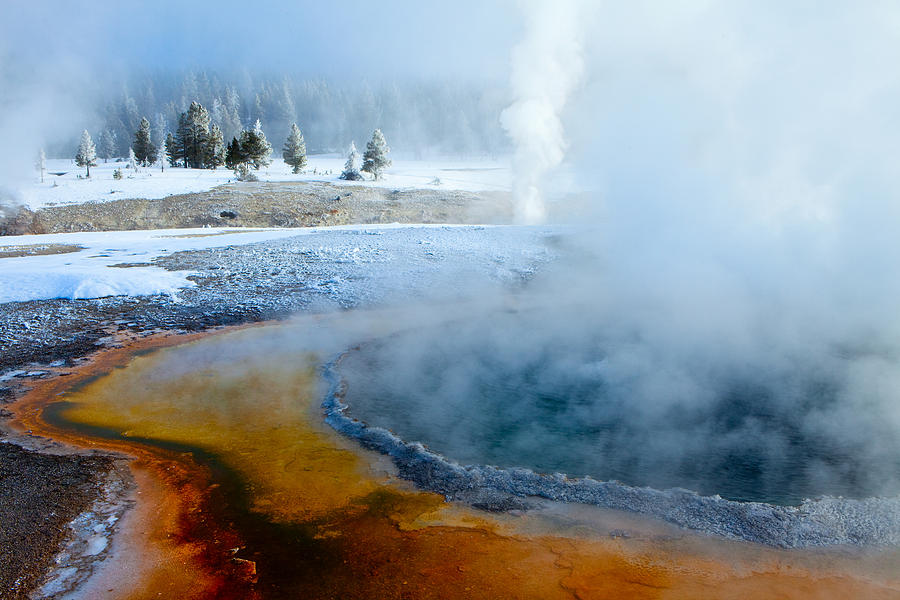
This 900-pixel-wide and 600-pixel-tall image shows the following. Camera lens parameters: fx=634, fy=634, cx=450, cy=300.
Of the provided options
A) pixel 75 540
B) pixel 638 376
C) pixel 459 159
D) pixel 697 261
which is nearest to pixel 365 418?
pixel 75 540

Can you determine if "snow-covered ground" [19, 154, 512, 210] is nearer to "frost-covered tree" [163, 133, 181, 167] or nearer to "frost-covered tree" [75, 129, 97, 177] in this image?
"frost-covered tree" [163, 133, 181, 167]

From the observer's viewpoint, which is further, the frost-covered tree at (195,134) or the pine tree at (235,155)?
the frost-covered tree at (195,134)

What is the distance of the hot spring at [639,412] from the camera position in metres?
5.17

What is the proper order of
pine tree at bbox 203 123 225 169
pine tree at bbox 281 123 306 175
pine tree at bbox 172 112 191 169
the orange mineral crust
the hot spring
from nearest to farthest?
1. the orange mineral crust
2. the hot spring
3. pine tree at bbox 281 123 306 175
4. pine tree at bbox 203 123 225 169
5. pine tree at bbox 172 112 191 169

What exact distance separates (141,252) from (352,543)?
46.3 ft

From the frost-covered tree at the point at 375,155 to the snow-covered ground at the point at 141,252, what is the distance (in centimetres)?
1907

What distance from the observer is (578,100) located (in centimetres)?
2683

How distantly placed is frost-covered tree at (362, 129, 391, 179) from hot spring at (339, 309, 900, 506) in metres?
32.6

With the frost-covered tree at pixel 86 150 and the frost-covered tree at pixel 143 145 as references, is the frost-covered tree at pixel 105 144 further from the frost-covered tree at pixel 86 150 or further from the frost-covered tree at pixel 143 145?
the frost-covered tree at pixel 143 145

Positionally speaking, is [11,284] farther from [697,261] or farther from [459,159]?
[459,159]

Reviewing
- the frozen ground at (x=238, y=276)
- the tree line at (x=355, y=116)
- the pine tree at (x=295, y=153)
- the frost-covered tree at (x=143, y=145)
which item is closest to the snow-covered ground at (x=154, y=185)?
the pine tree at (x=295, y=153)

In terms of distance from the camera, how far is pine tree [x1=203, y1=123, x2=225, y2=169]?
44.3 m

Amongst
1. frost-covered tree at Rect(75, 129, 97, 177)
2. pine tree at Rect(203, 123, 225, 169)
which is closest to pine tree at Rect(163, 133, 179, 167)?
frost-covered tree at Rect(75, 129, 97, 177)

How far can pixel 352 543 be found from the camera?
4.15 m
